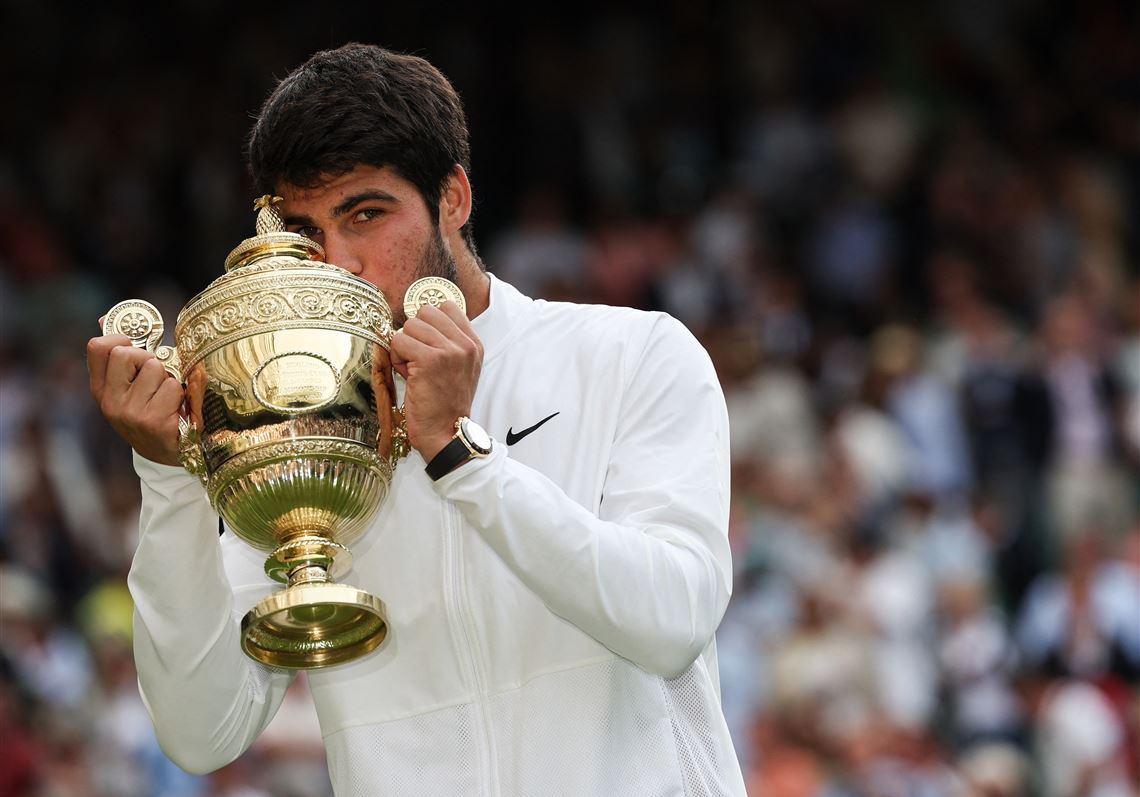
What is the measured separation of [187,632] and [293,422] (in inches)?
19.0

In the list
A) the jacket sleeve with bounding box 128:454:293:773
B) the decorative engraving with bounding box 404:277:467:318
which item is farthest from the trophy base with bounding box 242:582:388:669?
the decorative engraving with bounding box 404:277:467:318

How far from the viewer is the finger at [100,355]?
343 centimetres

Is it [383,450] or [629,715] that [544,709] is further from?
[383,450]

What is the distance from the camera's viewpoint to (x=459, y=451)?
339 centimetres

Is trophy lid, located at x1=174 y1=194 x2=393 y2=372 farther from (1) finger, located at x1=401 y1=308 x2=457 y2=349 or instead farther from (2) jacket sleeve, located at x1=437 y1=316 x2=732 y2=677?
(2) jacket sleeve, located at x1=437 y1=316 x2=732 y2=677

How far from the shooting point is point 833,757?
29.5ft

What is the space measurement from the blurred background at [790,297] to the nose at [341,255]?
A: 17.2 feet

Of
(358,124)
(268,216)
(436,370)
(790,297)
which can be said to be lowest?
(436,370)

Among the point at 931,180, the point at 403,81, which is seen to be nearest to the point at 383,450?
the point at 403,81

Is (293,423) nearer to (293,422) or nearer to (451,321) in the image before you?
(293,422)

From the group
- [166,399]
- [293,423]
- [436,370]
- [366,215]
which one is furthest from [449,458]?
[366,215]

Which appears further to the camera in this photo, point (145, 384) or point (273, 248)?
point (273, 248)

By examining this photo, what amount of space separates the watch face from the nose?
0.44 metres

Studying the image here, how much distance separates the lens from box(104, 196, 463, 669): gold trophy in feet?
11.1
